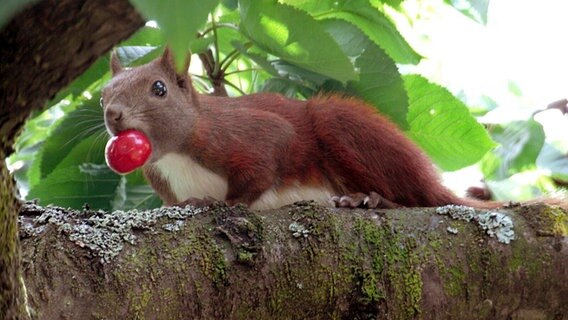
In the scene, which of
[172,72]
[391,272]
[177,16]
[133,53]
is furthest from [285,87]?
[177,16]

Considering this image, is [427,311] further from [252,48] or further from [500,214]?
[252,48]

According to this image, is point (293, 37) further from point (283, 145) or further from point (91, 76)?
point (91, 76)

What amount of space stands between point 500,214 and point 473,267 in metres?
0.12

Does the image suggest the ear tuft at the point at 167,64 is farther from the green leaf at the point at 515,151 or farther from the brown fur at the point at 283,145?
the green leaf at the point at 515,151

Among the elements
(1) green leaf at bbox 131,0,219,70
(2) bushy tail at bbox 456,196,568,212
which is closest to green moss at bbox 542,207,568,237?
(2) bushy tail at bbox 456,196,568,212

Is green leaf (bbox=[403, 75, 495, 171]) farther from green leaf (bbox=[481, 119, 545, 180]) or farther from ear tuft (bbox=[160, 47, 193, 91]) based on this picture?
ear tuft (bbox=[160, 47, 193, 91])

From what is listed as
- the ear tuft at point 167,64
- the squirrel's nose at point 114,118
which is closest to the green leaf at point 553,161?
the ear tuft at point 167,64

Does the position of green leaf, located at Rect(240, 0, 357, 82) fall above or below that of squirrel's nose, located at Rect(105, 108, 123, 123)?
above

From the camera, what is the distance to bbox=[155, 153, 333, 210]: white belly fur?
66.9 inches

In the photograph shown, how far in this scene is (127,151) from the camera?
1.46 metres

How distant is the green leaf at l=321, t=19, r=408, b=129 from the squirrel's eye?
1.25 ft

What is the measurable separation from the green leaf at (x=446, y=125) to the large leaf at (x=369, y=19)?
7 cm

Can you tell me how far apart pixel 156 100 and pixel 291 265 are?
68 cm

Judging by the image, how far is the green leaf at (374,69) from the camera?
162 centimetres
